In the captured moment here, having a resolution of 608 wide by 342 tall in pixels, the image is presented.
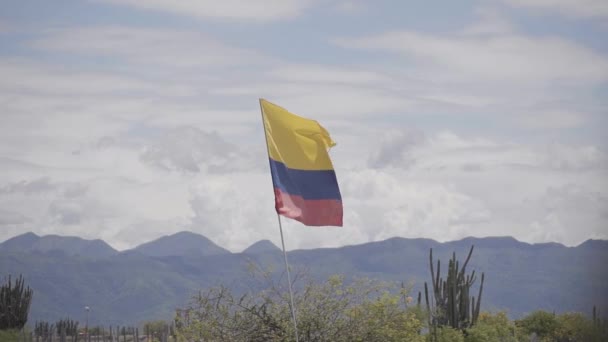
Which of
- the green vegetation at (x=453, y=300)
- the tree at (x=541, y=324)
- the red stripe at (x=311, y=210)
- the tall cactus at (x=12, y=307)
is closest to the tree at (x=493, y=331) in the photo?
the green vegetation at (x=453, y=300)

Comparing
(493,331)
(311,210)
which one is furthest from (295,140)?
(493,331)

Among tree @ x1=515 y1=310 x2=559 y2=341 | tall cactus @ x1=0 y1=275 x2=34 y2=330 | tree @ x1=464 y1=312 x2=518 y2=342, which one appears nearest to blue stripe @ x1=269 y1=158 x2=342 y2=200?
tree @ x1=464 y1=312 x2=518 y2=342

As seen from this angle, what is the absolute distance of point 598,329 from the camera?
6254 mm

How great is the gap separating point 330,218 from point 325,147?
1.17 metres

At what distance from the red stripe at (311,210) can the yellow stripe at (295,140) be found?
564 mm

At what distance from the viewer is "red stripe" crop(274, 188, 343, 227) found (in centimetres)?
1556

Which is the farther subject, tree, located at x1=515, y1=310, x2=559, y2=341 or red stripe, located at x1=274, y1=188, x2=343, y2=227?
tree, located at x1=515, y1=310, x2=559, y2=341

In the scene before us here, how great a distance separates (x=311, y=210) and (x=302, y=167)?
698mm

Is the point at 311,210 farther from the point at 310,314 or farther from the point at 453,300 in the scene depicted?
the point at 453,300

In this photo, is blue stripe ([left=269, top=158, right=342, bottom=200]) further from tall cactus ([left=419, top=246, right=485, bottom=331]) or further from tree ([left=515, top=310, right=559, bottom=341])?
tree ([left=515, top=310, right=559, bottom=341])

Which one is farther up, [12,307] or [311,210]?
[12,307]

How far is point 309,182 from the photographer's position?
1605cm

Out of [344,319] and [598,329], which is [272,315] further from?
[598,329]

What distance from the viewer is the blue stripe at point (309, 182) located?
1577 centimetres
